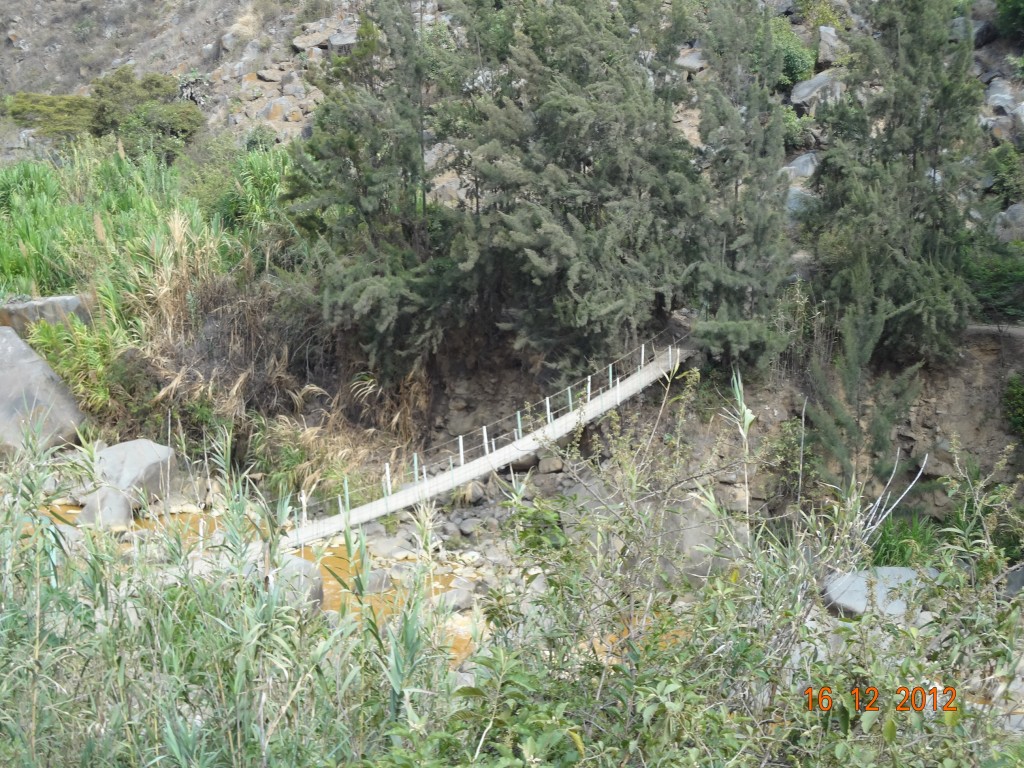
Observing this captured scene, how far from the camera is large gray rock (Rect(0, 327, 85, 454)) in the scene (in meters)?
10.5

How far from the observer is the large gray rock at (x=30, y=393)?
34.3 feet

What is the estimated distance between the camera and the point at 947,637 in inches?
132

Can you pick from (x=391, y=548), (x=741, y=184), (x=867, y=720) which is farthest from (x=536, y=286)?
(x=867, y=720)

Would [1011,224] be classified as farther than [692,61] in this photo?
No

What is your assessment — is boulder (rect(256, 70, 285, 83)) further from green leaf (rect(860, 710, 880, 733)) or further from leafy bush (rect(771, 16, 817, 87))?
green leaf (rect(860, 710, 880, 733))

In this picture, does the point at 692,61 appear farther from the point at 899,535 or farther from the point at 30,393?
the point at 30,393

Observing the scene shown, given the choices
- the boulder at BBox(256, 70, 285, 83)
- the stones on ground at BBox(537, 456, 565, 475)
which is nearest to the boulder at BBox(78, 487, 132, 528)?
the stones on ground at BBox(537, 456, 565, 475)

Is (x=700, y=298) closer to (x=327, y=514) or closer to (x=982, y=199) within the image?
(x=982, y=199)

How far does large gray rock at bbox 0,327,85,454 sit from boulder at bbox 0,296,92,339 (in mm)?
577

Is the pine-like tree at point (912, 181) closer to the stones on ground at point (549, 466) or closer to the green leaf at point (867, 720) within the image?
the stones on ground at point (549, 466)
